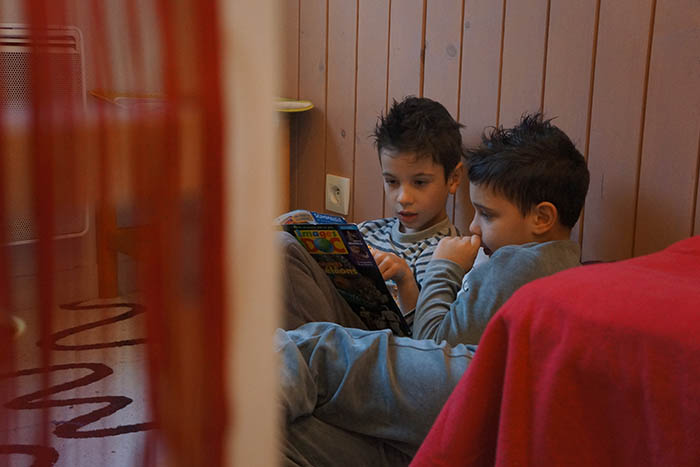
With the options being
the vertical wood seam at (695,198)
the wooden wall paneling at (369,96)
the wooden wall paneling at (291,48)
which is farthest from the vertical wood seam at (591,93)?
the wooden wall paneling at (291,48)

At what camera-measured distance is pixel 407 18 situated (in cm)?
178

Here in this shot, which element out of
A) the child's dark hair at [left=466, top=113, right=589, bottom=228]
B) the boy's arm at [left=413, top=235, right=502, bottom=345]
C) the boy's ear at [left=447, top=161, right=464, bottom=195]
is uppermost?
the child's dark hair at [left=466, top=113, right=589, bottom=228]

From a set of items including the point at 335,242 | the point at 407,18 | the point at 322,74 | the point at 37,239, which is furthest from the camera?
the point at 322,74

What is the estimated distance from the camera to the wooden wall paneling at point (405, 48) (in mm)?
1757

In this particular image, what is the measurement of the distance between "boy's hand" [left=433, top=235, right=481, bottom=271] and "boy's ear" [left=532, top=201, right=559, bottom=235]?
0.11 meters

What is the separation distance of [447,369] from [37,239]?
72cm

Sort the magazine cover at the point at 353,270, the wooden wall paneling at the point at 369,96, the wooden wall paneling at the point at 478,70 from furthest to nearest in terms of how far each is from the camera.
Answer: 1. the wooden wall paneling at the point at 369,96
2. the wooden wall paneling at the point at 478,70
3. the magazine cover at the point at 353,270

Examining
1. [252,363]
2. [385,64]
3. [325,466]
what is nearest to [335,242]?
[325,466]

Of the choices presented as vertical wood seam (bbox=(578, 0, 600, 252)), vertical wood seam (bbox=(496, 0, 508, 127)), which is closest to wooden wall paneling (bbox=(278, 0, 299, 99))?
vertical wood seam (bbox=(496, 0, 508, 127))

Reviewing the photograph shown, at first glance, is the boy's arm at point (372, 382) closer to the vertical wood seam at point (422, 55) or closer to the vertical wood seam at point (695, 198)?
the vertical wood seam at point (695, 198)

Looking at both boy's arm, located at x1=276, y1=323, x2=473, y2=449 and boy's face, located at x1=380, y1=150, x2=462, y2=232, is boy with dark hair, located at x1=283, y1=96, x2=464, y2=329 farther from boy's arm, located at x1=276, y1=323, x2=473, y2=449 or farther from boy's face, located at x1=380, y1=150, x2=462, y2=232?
boy's arm, located at x1=276, y1=323, x2=473, y2=449

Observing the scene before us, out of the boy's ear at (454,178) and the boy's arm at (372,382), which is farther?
the boy's ear at (454,178)

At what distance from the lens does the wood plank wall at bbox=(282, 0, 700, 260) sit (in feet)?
4.27

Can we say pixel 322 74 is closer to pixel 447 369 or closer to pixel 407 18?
pixel 407 18
